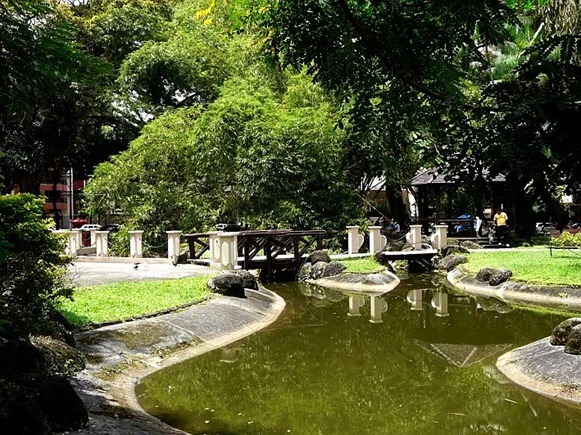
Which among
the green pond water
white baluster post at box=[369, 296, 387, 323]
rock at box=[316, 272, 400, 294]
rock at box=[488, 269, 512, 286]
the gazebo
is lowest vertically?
the green pond water

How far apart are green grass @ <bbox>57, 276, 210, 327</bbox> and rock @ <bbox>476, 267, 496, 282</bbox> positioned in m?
7.12

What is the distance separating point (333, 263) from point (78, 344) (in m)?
10.5

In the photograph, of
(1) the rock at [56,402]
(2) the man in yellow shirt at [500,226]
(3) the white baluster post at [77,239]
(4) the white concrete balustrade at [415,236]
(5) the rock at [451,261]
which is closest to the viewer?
(1) the rock at [56,402]

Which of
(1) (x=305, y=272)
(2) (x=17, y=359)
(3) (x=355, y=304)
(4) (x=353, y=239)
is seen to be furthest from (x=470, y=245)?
(2) (x=17, y=359)

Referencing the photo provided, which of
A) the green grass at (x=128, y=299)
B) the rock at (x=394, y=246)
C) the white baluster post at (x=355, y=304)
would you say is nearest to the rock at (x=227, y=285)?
the green grass at (x=128, y=299)

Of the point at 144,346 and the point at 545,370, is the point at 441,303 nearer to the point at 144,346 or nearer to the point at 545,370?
the point at 545,370

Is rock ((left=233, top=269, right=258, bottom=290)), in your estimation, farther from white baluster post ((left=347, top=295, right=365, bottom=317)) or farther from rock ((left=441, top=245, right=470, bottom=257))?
rock ((left=441, top=245, right=470, bottom=257))

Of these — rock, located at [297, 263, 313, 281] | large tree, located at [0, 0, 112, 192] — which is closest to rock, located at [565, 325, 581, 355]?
large tree, located at [0, 0, 112, 192]

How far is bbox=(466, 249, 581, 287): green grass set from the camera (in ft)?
46.9

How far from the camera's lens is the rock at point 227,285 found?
12.5 metres

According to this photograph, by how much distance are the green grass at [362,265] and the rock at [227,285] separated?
5469mm

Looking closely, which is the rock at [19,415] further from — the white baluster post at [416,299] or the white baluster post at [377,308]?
the white baluster post at [416,299]

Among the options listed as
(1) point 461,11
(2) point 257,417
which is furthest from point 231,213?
(1) point 461,11

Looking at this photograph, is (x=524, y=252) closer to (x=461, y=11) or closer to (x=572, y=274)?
(x=572, y=274)
